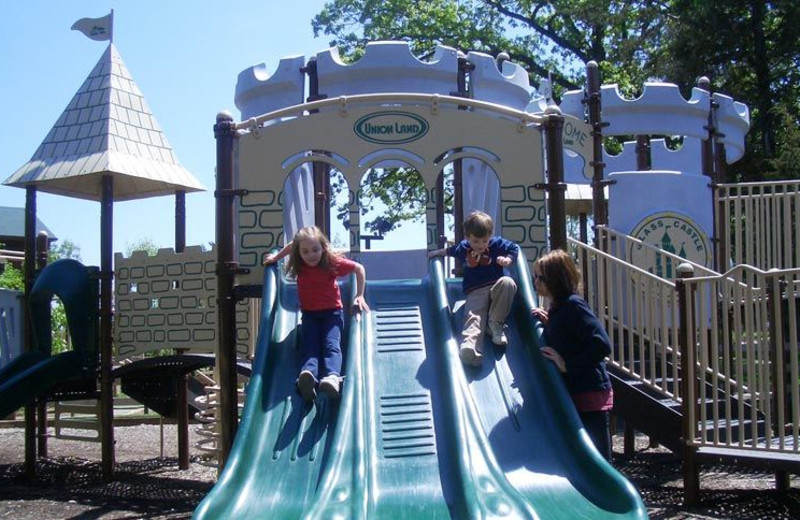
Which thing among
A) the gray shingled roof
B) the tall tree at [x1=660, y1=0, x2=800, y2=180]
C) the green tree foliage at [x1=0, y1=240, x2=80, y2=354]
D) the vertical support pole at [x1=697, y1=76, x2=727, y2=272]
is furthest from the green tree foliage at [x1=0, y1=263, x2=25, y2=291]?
the vertical support pole at [x1=697, y1=76, x2=727, y2=272]

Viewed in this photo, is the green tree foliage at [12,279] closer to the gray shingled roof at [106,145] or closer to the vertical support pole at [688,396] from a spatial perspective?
the gray shingled roof at [106,145]

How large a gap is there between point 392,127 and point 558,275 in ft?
8.91

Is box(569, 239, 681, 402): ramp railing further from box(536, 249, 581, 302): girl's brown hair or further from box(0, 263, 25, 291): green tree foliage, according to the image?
box(0, 263, 25, 291): green tree foliage

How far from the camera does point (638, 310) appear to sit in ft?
28.9

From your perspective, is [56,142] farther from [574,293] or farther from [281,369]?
[574,293]

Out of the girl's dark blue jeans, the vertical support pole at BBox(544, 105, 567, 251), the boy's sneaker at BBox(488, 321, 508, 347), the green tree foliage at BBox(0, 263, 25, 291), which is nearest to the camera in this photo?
the girl's dark blue jeans

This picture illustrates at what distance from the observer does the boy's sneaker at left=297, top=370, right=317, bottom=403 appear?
638cm

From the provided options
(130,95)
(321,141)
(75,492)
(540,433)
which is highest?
(130,95)

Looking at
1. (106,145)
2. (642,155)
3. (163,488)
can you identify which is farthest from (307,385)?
(642,155)

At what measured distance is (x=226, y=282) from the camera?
786cm

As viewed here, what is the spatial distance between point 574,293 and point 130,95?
8.26 m

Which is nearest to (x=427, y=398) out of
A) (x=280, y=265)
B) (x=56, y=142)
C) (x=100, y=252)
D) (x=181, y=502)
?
(x=280, y=265)

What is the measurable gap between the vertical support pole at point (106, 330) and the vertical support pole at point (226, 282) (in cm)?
344

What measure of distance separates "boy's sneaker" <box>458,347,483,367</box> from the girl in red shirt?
86cm
